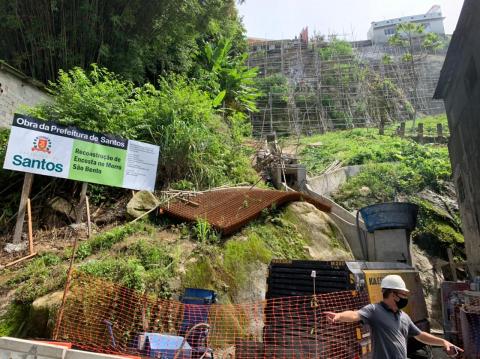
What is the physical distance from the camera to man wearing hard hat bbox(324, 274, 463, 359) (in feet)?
11.2

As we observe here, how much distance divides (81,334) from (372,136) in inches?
934

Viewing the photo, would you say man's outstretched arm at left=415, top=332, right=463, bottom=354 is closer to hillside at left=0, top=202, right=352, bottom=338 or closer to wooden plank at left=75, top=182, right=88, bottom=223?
hillside at left=0, top=202, right=352, bottom=338

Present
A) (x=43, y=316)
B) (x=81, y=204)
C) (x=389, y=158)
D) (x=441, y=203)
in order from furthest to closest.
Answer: (x=389, y=158) < (x=441, y=203) < (x=81, y=204) < (x=43, y=316)

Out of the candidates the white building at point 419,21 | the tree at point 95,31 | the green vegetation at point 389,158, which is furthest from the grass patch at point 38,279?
the white building at point 419,21

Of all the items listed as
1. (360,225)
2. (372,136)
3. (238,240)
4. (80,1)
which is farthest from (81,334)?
(372,136)

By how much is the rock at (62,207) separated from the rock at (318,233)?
562cm

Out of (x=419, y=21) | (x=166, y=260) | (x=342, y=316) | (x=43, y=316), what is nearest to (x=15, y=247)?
(x=43, y=316)

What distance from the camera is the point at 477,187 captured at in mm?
9641

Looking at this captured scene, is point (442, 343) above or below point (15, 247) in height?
below

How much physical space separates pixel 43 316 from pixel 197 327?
2.52 metres

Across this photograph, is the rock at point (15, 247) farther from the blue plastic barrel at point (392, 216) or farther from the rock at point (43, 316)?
the blue plastic barrel at point (392, 216)

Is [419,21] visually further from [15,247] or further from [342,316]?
[342,316]

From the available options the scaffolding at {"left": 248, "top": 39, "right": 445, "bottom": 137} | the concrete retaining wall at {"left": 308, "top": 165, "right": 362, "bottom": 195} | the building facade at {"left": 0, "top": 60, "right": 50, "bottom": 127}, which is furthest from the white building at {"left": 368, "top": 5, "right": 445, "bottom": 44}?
the building facade at {"left": 0, "top": 60, "right": 50, "bottom": 127}

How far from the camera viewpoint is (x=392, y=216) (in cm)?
994
